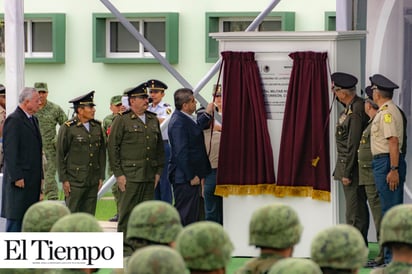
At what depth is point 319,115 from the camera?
12.6m

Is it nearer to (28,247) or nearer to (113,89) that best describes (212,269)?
(28,247)

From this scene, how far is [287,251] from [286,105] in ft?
17.9

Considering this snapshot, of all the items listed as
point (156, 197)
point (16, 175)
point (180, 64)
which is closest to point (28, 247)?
point (16, 175)

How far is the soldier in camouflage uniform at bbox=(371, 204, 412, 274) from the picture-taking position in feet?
23.7

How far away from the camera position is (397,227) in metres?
7.29

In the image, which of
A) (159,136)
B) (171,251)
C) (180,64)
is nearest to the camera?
(171,251)

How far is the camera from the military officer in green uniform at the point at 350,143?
1264 centimetres

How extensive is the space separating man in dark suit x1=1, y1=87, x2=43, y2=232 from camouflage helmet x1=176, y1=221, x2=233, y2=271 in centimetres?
606

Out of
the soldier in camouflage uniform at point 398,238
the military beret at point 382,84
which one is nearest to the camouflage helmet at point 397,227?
the soldier in camouflage uniform at point 398,238

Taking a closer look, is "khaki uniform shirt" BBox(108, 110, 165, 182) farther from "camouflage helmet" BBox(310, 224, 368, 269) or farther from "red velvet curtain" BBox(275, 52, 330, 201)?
"camouflage helmet" BBox(310, 224, 368, 269)

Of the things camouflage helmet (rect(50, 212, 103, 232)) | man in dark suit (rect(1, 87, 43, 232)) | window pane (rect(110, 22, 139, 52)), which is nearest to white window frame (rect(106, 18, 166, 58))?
window pane (rect(110, 22, 139, 52))

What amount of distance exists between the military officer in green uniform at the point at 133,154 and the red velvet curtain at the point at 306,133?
1196 millimetres

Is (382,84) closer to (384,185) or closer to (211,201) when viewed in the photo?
(384,185)

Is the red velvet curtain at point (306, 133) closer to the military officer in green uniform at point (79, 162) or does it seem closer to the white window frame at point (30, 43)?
the military officer in green uniform at point (79, 162)
